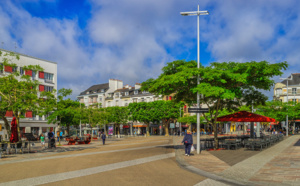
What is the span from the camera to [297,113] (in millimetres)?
51219

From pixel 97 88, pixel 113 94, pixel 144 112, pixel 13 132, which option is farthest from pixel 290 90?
pixel 13 132

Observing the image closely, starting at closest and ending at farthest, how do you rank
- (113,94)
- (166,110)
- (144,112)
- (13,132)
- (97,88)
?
(13,132) → (166,110) → (144,112) → (113,94) → (97,88)

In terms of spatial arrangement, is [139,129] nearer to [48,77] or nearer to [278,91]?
[48,77]

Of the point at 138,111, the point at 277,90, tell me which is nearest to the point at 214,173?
the point at 138,111

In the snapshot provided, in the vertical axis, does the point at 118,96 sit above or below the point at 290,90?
below

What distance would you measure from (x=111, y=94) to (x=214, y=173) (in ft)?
262

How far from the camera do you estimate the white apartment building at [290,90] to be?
7400 centimetres

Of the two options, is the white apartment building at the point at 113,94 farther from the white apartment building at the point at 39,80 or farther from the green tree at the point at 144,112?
the white apartment building at the point at 39,80

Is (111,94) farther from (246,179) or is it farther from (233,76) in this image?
(246,179)

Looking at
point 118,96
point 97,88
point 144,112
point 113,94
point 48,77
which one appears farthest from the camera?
point 97,88

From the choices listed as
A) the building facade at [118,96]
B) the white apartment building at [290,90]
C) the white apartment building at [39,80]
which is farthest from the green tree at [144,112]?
the white apartment building at [290,90]

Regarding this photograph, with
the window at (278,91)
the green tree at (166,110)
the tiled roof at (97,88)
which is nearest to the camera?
the green tree at (166,110)

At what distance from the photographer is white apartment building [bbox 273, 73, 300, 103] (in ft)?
243

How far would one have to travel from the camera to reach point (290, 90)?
7519cm
